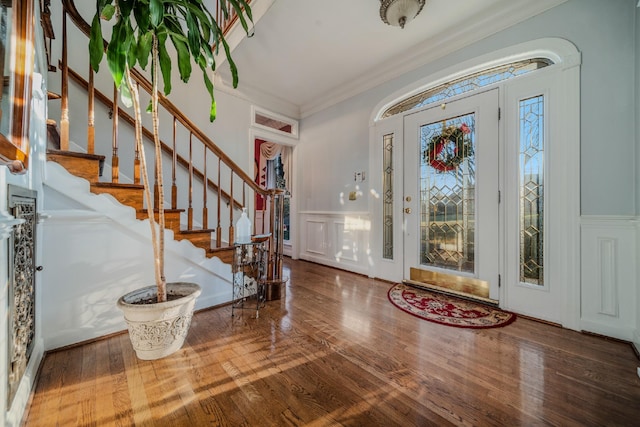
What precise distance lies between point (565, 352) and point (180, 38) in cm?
322

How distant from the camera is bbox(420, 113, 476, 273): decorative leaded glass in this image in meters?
2.67

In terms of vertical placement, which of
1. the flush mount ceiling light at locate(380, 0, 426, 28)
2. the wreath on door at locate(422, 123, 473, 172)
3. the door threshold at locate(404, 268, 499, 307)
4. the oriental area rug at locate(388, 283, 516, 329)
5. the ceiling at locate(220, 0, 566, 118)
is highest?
the ceiling at locate(220, 0, 566, 118)

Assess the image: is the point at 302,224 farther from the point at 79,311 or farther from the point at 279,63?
the point at 79,311

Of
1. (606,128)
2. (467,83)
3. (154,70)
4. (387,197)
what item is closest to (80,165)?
(154,70)

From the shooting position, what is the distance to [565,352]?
1700 mm

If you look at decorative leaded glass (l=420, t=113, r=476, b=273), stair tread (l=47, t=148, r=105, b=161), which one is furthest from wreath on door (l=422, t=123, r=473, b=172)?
stair tread (l=47, t=148, r=105, b=161)

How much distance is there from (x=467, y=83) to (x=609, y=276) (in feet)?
6.97

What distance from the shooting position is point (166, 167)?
Answer: 3.21 meters

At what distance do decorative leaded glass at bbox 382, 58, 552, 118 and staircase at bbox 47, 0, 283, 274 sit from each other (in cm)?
206

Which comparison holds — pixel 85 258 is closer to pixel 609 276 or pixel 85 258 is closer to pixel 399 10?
pixel 399 10

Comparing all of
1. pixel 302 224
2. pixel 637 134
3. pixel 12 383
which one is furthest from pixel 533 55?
pixel 12 383

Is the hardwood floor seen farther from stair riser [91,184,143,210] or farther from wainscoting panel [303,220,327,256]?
wainscoting panel [303,220,327,256]

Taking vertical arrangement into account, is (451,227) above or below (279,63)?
below

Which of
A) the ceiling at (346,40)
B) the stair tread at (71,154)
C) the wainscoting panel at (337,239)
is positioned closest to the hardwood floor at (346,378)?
the stair tread at (71,154)
